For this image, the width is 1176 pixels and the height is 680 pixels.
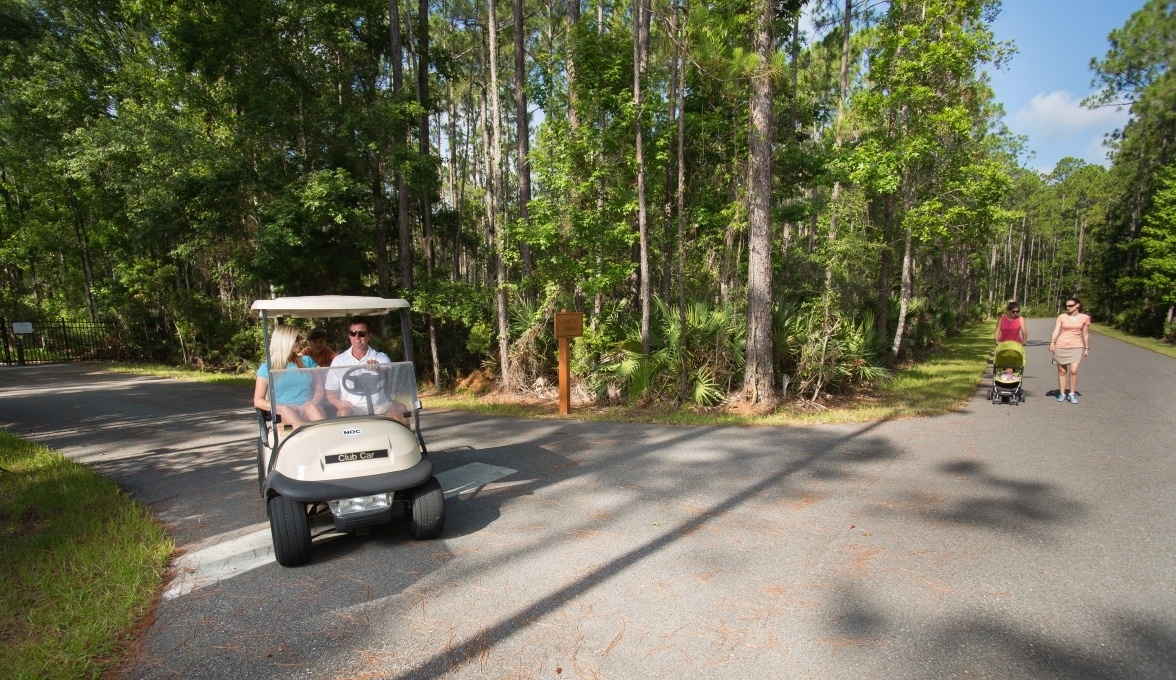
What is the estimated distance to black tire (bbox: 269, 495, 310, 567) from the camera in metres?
3.74

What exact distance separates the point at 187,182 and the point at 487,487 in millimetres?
11792

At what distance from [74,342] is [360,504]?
28.8 metres

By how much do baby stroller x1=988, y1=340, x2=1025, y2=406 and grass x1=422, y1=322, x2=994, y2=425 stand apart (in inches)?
24.6

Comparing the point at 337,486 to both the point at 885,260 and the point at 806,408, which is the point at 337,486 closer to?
the point at 806,408

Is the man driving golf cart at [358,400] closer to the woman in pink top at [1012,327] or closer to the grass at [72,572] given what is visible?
the grass at [72,572]

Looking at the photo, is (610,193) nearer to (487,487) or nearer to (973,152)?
(487,487)

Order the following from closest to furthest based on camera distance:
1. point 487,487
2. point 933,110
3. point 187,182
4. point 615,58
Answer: point 487,487
point 615,58
point 187,182
point 933,110

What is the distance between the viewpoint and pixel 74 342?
77.3ft

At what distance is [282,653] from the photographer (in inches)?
113

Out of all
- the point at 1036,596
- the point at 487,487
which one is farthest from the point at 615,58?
the point at 1036,596

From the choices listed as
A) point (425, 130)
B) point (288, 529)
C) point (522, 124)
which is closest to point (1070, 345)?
point (522, 124)

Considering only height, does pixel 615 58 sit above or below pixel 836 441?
above

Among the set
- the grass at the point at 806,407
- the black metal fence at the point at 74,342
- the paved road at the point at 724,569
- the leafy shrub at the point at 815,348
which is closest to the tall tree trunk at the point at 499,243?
the grass at the point at 806,407

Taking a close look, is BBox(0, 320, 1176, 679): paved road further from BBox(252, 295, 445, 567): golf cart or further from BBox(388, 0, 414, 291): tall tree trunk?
BBox(388, 0, 414, 291): tall tree trunk
